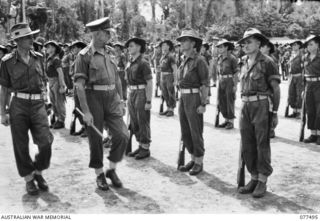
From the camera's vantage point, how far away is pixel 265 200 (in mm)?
5688

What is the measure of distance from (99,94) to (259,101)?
2131 millimetres

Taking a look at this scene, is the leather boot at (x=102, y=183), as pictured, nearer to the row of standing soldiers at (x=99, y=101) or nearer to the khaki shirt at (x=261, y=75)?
the row of standing soldiers at (x=99, y=101)

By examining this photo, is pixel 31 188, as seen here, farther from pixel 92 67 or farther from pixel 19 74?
pixel 92 67

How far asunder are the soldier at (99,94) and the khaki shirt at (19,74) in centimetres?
53

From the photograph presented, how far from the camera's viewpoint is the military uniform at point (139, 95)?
7648 mm

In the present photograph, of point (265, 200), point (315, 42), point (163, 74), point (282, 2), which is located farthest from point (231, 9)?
point (265, 200)

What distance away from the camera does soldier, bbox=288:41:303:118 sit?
37.8ft

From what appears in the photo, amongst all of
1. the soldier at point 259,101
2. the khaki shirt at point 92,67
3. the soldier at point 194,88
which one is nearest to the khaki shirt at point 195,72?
the soldier at point 194,88

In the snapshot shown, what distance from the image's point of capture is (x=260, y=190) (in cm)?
580

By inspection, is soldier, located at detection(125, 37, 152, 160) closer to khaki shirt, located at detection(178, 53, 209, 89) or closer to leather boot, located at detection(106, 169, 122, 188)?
khaki shirt, located at detection(178, 53, 209, 89)

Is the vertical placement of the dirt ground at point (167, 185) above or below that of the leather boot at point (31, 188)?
below

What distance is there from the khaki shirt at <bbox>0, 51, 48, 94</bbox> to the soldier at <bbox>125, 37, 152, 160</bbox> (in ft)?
7.29

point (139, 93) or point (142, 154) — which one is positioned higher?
point (139, 93)

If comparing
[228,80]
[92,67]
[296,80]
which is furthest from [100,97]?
[296,80]
